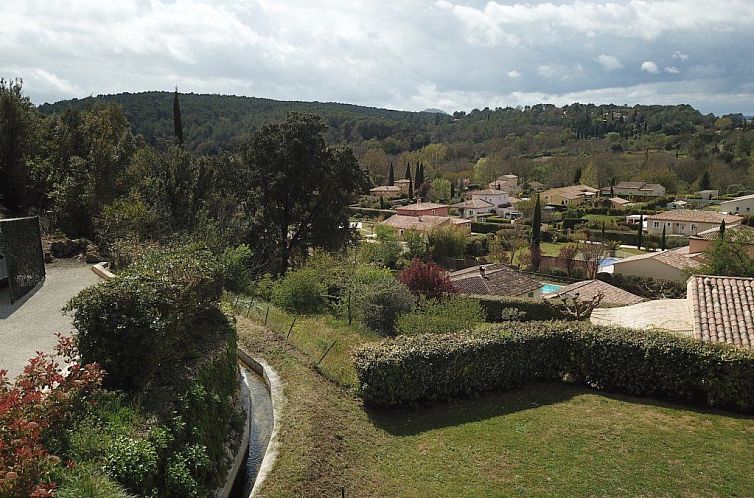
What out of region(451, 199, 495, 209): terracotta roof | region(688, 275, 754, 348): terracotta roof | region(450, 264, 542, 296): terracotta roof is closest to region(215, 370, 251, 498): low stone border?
region(688, 275, 754, 348): terracotta roof

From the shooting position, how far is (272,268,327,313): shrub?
2217 cm

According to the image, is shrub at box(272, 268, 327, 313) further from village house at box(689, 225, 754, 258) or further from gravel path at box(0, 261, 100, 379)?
village house at box(689, 225, 754, 258)

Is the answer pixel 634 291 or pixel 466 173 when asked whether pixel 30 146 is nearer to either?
pixel 634 291

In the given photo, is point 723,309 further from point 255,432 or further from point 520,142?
point 520,142

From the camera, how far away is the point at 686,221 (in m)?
59.0

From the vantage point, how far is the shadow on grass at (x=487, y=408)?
11047 mm

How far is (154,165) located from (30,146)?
5.74 meters

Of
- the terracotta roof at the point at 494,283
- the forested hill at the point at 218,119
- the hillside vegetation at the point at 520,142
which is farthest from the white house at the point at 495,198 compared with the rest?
the terracotta roof at the point at 494,283

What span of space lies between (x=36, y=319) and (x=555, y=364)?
12.7 meters

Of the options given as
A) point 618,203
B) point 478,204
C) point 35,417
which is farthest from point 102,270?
point 618,203

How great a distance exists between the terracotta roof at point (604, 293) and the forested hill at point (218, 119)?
2200 inches

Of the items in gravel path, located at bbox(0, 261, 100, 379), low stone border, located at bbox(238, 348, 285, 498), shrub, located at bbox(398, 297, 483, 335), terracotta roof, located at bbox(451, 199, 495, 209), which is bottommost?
terracotta roof, located at bbox(451, 199, 495, 209)

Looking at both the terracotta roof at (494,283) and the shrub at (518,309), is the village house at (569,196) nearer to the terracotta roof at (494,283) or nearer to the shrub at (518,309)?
the terracotta roof at (494,283)

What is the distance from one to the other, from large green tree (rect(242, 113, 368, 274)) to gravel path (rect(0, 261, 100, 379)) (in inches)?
562
